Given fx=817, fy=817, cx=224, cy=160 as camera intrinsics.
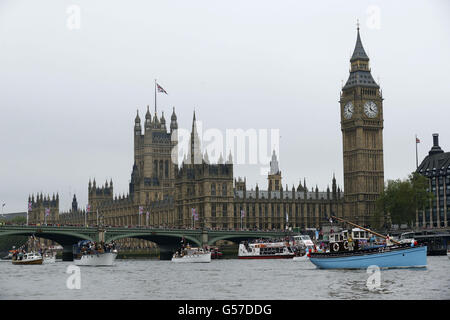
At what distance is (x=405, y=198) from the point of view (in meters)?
150

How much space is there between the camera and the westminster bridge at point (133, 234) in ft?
409

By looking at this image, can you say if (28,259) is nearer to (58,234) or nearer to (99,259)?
(58,234)

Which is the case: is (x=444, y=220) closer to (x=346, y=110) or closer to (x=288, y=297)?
(x=346, y=110)

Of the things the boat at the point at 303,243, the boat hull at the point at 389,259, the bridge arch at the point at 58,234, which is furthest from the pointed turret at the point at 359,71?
the boat hull at the point at 389,259

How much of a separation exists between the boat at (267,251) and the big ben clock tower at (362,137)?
40.3 metres

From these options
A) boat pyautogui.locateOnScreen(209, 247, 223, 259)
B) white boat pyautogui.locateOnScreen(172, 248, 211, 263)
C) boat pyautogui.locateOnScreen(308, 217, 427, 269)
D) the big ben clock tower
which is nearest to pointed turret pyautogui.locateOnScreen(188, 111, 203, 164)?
the big ben clock tower

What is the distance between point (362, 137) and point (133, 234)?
61750 mm

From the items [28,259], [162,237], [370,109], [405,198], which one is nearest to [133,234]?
[162,237]

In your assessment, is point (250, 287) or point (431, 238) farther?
point (431, 238)

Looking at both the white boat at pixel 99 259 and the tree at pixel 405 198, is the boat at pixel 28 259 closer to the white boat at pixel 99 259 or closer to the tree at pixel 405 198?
the white boat at pixel 99 259

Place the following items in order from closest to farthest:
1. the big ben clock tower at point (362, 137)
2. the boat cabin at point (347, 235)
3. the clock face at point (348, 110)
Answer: the boat cabin at point (347, 235) < the big ben clock tower at point (362, 137) < the clock face at point (348, 110)
